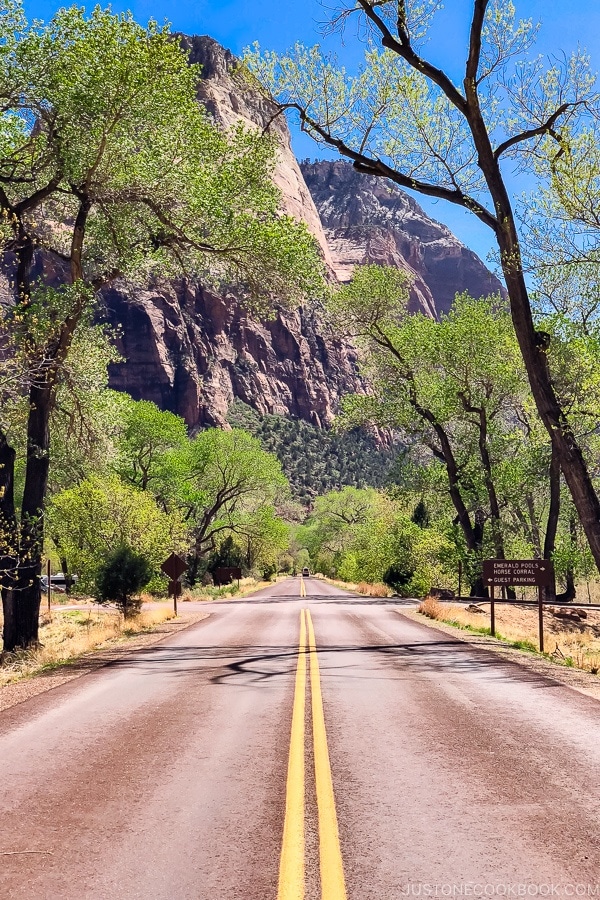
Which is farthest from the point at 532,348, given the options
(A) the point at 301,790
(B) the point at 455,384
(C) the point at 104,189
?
(B) the point at 455,384

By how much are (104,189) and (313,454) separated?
470ft

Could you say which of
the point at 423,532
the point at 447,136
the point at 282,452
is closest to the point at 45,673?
the point at 447,136

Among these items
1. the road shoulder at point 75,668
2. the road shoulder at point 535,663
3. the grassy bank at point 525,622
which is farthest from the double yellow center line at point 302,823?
the grassy bank at point 525,622

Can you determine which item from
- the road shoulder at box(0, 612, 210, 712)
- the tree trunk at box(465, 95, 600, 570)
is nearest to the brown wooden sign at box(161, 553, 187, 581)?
the road shoulder at box(0, 612, 210, 712)

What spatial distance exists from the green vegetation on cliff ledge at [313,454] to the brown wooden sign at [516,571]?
121309 mm

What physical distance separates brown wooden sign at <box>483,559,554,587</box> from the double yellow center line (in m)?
8.68

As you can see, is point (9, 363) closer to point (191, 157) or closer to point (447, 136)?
point (191, 157)

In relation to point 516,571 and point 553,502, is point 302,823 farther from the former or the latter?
point 553,502

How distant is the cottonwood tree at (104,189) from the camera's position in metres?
13.1

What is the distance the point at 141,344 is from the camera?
17400cm

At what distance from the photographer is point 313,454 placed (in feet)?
516

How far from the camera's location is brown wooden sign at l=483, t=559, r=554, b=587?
14766 millimetres

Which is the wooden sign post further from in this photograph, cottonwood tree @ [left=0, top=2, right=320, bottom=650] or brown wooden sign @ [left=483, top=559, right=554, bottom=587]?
cottonwood tree @ [left=0, top=2, right=320, bottom=650]

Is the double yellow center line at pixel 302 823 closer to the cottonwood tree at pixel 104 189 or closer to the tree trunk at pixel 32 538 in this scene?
the cottonwood tree at pixel 104 189
